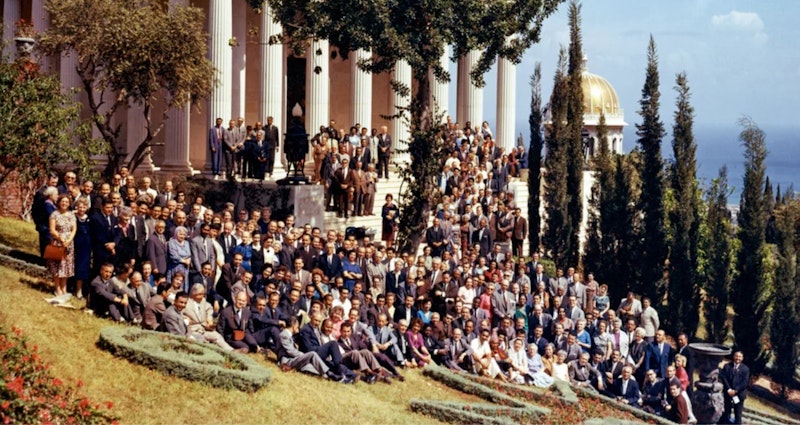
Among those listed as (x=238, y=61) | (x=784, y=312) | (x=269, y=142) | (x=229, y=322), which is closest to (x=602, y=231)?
(x=784, y=312)

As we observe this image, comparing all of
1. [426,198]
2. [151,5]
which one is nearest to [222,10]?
[151,5]

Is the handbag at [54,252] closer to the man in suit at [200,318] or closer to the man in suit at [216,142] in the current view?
the man in suit at [200,318]

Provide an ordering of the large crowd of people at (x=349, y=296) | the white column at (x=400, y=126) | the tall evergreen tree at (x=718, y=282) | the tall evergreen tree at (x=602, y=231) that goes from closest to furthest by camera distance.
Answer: the large crowd of people at (x=349, y=296) < the tall evergreen tree at (x=602, y=231) < the white column at (x=400, y=126) < the tall evergreen tree at (x=718, y=282)

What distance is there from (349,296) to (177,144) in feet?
52.6

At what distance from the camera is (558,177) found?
49438 millimetres

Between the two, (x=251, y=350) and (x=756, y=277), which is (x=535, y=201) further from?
(x=251, y=350)

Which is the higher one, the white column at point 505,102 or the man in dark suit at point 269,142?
the white column at point 505,102

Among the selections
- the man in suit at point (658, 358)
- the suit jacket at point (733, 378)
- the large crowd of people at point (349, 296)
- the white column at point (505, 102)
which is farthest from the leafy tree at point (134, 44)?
the white column at point (505, 102)

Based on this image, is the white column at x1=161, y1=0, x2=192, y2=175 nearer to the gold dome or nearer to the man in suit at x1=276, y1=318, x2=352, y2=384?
the man in suit at x1=276, y1=318, x2=352, y2=384

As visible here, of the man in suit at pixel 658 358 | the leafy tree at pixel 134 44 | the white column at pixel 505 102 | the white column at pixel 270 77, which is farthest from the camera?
the white column at pixel 505 102

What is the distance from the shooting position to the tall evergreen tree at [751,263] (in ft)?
159

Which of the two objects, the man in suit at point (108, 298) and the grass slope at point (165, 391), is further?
the man in suit at point (108, 298)

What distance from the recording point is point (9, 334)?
2197 centimetres

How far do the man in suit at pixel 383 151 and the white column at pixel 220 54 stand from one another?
5.70m
